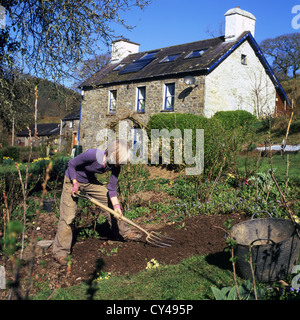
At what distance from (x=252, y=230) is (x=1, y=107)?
6353mm

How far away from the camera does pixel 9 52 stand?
733 centimetres

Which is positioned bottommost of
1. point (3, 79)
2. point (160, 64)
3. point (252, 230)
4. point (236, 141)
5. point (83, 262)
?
point (83, 262)

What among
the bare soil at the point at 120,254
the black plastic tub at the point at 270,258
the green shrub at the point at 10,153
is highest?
the green shrub at the point at 10,153

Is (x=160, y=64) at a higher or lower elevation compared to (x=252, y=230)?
higher

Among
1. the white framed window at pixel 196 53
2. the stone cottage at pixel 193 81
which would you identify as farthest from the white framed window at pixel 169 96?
the white framed window at pixel 196 53

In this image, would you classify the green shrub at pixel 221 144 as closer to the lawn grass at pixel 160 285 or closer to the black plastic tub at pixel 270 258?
the lawn grass at pixel 160 285

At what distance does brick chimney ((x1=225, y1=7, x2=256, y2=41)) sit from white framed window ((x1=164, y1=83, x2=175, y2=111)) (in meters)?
4.07

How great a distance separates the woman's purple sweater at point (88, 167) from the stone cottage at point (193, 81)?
10.6 m

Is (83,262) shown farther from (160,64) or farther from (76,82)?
(160,64)

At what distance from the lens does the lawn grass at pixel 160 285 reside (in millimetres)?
3465

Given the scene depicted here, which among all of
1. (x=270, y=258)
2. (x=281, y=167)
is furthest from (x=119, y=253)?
(x=281, y=167)

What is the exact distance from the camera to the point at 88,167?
4977mm
